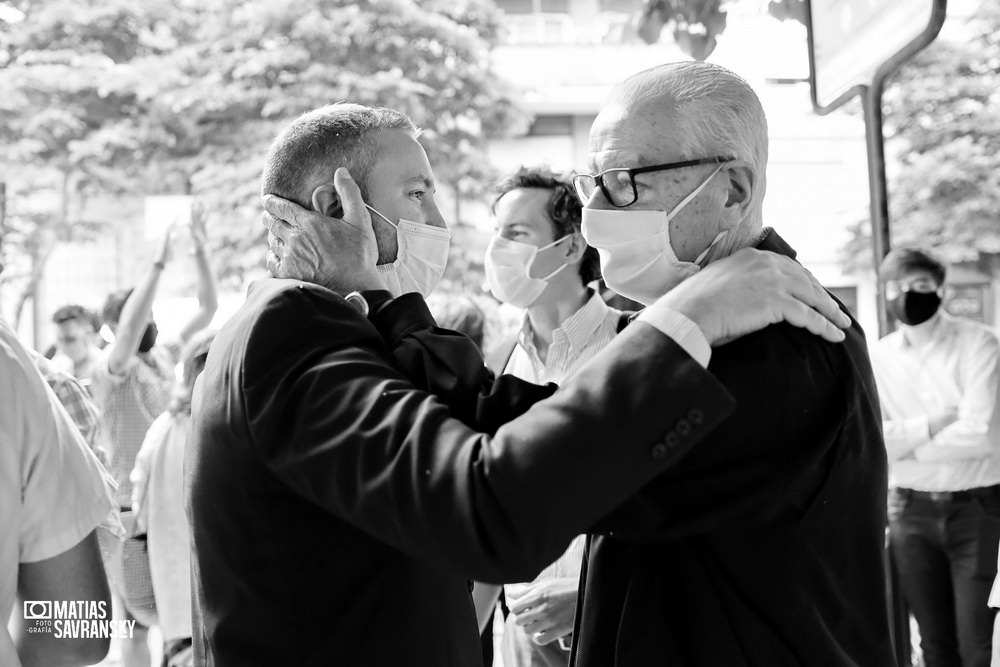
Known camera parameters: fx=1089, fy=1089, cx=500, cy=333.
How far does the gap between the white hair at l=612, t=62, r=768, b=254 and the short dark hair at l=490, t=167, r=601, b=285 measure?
79.9 inches

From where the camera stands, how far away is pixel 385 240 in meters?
1.90

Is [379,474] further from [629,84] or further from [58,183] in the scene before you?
[58,183]

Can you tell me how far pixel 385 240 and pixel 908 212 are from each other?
706 inches

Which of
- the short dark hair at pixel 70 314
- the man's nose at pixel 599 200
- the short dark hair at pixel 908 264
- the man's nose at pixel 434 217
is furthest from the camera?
the short dark hair at pixel 70 314

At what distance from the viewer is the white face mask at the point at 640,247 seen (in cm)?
177

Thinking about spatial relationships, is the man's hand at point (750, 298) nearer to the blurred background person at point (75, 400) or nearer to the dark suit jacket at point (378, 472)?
the dark suit jacket at point (378, 472)

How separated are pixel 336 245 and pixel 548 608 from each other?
1.02 metres

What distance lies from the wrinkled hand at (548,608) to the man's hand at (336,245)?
3.05 ft

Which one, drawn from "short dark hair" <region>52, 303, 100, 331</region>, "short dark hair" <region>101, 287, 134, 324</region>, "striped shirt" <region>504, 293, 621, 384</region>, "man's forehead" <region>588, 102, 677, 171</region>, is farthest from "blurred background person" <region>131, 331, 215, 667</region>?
"man's forehead" <region>588, 102, 677, 171</region>

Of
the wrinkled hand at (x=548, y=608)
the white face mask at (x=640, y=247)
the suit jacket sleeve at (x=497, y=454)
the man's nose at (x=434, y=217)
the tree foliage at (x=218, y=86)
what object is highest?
the tree foliage at (x=218, y=86)

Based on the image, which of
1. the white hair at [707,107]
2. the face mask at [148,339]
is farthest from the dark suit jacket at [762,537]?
the face mask at [148,339]

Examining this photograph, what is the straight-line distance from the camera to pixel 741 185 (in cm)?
176

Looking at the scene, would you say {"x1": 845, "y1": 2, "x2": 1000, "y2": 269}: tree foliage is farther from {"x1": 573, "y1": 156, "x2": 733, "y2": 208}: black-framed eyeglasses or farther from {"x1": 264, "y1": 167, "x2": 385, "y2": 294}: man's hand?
{"x1": 264, "y1": 167, "x2": 385, "y2": 294}: man's hand

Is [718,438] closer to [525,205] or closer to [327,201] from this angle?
[327,201]
